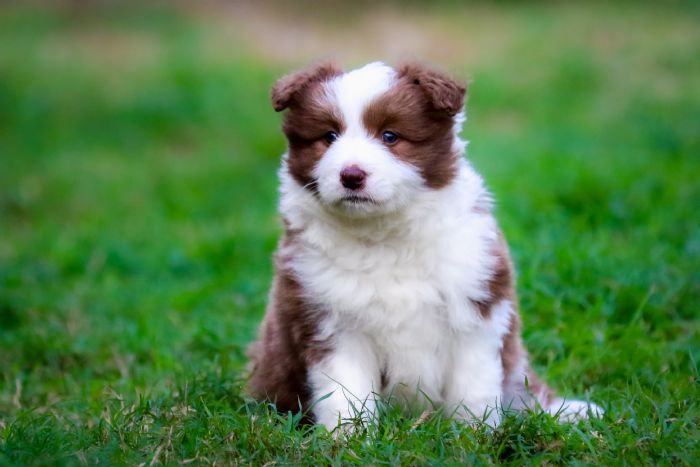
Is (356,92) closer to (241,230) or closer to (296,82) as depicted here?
(296,82)

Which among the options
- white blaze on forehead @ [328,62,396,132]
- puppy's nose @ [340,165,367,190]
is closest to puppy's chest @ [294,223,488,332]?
puppy's nose @ [340,165,367,190]

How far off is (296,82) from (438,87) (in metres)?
0.60

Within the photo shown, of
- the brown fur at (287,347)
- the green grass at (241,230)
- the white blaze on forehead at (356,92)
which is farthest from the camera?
the brown fur at (287,347)

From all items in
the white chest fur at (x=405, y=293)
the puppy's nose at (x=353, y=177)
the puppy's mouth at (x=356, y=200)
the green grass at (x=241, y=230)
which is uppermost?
the puppy's nose at (x=353, y=177)

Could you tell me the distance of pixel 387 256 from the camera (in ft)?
13.2

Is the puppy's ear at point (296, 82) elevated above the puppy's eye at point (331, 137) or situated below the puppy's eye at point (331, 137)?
above

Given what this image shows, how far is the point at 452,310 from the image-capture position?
3885 mm

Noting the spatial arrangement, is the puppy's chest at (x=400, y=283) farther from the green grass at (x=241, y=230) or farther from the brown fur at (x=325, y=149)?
the green grass at (x=241, y=230)

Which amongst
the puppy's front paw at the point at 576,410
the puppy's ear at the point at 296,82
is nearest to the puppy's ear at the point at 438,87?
the puppy's ear at the point at 296,82

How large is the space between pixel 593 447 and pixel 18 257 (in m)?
5.76

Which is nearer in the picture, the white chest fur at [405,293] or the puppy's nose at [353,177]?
the puppy's nose at [353,177]

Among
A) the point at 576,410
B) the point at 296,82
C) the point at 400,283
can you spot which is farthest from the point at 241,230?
the point at 576,410

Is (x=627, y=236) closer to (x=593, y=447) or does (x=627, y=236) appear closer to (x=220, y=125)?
(x=593, y=447)

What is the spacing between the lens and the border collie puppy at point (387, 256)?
388 cm
